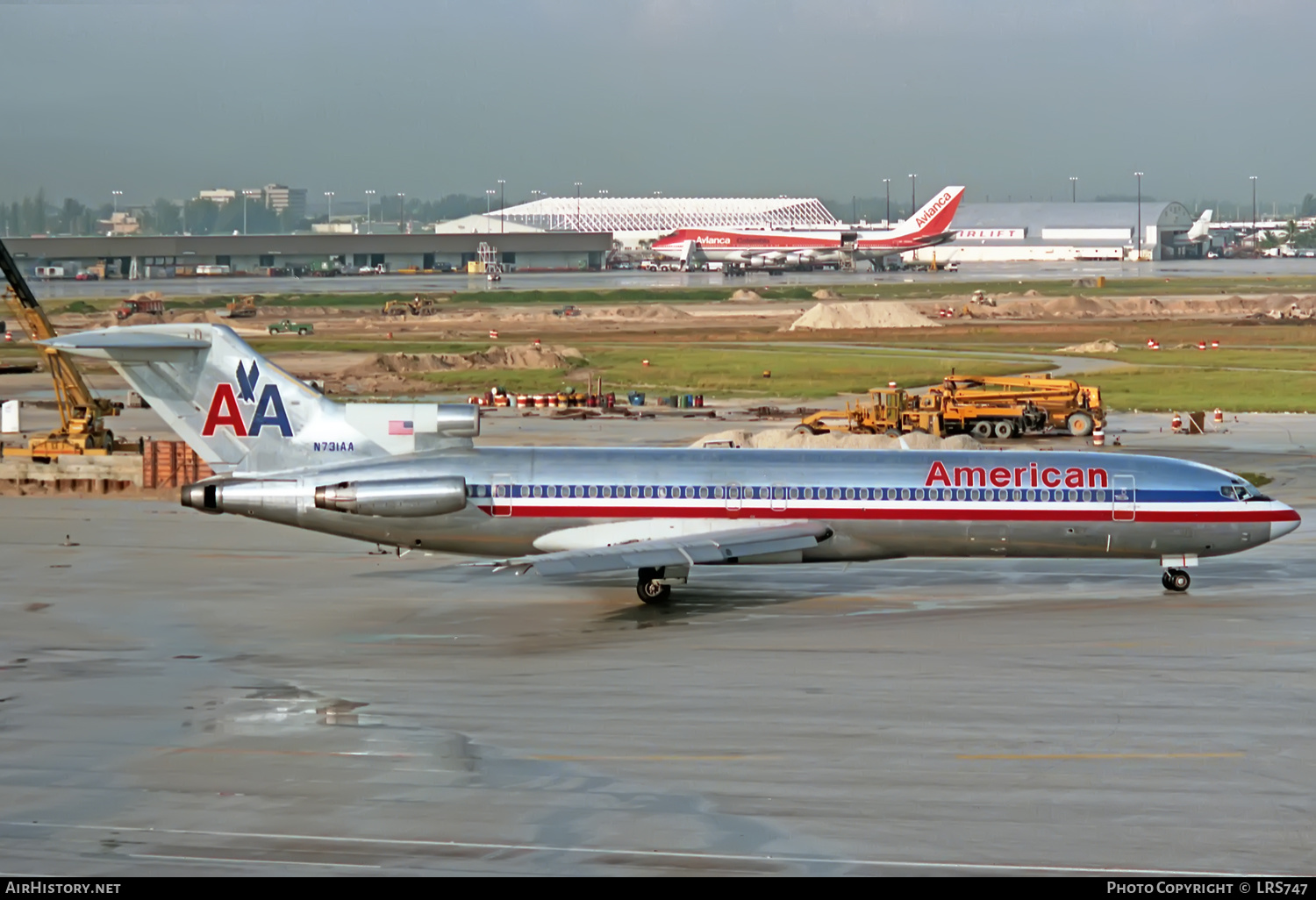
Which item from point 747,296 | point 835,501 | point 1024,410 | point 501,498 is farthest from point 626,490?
point 747,296

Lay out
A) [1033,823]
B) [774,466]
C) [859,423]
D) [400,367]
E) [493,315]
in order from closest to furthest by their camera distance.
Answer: [1033,823] → [774,466] → [859,423] → [400,367] → [493,315]

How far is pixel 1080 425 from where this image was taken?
62500mm

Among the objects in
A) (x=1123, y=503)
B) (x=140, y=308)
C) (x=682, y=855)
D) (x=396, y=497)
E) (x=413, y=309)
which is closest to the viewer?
(x=682, y=855)

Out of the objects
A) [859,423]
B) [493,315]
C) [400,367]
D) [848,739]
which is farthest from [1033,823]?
[493,315]

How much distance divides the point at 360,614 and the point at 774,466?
9125 millimetres

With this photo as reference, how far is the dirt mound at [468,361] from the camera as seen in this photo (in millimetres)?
83125

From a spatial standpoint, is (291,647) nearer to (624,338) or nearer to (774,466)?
(774,466)

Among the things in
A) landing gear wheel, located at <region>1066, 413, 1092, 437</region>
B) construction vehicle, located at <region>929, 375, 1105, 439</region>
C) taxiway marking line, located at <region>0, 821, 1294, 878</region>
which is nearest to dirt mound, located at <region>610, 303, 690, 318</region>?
construction vehicle, located at <region>929, 375, 1105, 439</region>

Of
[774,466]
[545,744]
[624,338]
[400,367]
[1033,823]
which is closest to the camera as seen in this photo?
[1033,823]

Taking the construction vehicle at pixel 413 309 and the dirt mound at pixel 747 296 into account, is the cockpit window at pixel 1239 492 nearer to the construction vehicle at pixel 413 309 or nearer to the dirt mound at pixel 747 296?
the construction vehicle at pixel 413 309

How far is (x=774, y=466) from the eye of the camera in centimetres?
3406

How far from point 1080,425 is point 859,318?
5315cm

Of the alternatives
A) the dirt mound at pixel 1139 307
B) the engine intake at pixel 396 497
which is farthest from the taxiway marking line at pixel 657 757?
the dirt mound at pixel 1139 307

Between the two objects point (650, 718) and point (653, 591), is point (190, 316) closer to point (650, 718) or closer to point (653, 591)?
point (653, 591)
